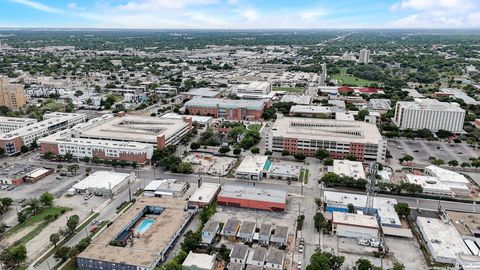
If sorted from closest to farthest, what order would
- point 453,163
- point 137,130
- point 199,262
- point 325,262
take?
point 325,262 → point 199,262 → point 453,163 → point 137,130

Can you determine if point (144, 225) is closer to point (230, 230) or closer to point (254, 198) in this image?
point (230, 230)

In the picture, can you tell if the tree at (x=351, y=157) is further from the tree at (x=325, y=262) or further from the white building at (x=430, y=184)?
the tree at (x=325, y=262)

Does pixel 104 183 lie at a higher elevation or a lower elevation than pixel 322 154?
higher

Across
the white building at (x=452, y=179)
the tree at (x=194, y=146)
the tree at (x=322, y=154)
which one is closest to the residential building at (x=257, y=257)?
the tree at (x=322, y=154)

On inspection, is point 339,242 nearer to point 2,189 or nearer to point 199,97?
point 2,189

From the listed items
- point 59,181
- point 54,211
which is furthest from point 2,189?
point 54,211

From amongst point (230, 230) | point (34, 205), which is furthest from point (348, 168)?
point (34, 205)

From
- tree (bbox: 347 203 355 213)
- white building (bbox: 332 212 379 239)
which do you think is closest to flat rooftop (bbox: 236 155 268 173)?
tree (bbox: 347 203 355 213)

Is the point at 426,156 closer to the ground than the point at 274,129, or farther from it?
closer to the ground
